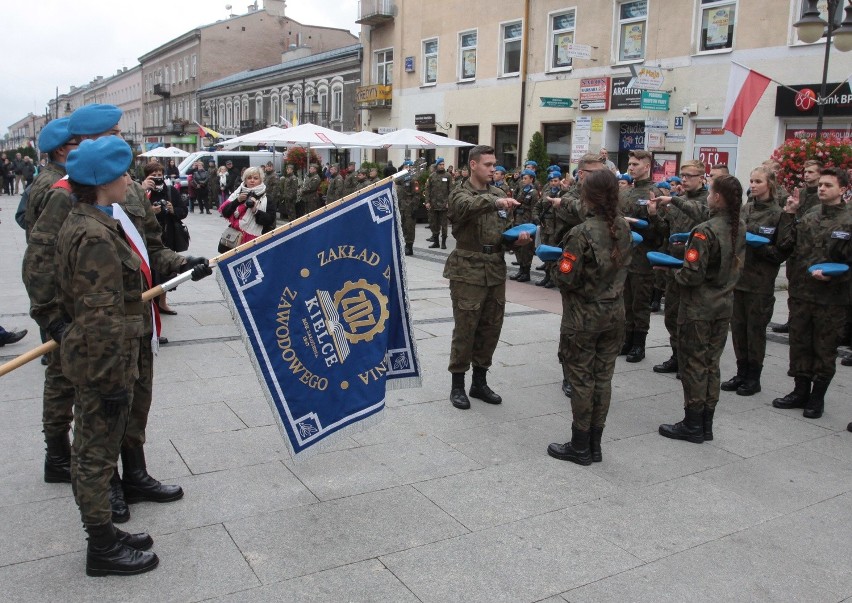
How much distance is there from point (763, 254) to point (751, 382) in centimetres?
109

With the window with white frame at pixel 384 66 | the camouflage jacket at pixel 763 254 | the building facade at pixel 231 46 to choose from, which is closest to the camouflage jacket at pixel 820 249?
the camouflage jacket at pixel 763 254

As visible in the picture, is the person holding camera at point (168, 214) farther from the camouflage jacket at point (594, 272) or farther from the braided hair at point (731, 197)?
the braided hair at point (731, 197)

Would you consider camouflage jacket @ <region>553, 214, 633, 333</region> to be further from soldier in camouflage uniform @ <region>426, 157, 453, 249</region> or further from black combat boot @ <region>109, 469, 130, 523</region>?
soldier in camouflage uniform @ <region>426, 157, 453, 249</region>

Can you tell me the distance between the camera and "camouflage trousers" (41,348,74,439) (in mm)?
3896

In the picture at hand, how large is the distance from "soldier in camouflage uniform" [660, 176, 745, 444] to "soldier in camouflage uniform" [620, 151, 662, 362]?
1886 mm

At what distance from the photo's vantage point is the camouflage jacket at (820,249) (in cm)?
543

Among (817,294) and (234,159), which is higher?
(234,159)

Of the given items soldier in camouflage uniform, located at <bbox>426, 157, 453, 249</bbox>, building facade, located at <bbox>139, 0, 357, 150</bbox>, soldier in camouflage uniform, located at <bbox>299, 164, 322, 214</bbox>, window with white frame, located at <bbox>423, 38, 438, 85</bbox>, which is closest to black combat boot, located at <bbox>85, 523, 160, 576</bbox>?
soldier in camouflage uniform, located at <bbox>426, 157, 453, 249</bbox>

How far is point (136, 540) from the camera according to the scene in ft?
10.9

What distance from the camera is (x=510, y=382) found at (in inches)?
247

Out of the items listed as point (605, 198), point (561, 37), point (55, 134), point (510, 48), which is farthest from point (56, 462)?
point (510, 48)

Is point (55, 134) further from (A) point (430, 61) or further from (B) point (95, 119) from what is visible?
(A) point (430, 61)

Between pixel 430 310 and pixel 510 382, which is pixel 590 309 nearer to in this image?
pixel 510 382

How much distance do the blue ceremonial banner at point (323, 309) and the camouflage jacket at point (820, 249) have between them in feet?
10.8
